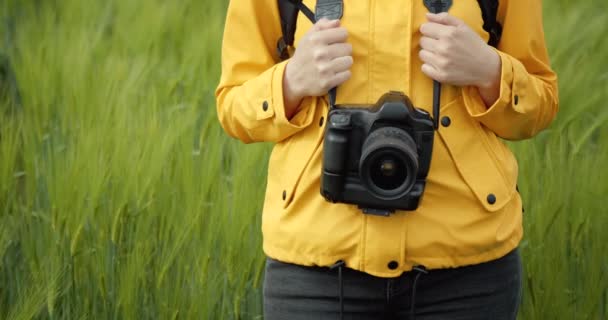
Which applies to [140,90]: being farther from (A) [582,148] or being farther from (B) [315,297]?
(B) [315,297]

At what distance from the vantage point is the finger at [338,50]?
1.11m

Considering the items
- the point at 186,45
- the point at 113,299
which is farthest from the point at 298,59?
the point at 186,45

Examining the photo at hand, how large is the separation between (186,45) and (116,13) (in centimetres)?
59

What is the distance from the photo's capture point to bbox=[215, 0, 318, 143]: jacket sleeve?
46.6 inches

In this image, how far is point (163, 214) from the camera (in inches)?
76.6

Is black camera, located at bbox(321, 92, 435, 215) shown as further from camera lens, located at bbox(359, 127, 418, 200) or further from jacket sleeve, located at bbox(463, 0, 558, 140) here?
jacket sleeve, located at bbox(463, 0, 558, 140)

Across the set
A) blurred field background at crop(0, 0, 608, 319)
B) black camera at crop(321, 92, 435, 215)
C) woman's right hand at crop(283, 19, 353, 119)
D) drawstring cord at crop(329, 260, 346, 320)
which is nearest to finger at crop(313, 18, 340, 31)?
woman's right hand at crop(283, 19, 353, 119)

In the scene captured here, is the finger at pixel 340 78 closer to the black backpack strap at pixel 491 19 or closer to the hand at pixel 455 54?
the hand at pixel 455 54

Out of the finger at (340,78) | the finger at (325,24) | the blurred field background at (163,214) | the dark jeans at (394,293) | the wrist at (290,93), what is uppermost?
the finger at (325,24)

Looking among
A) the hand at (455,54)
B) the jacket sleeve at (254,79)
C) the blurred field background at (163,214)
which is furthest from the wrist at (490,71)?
the blurred field background at (163,214)

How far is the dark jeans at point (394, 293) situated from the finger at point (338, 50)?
0.88 feet

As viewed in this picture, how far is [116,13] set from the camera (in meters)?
3.40

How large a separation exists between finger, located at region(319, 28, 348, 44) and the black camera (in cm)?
8

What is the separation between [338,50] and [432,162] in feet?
0.59
